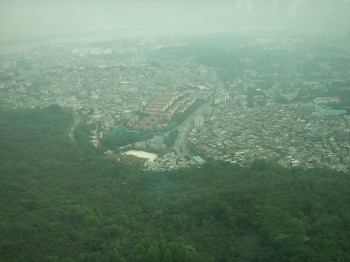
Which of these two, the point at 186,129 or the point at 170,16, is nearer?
the point at 186,129

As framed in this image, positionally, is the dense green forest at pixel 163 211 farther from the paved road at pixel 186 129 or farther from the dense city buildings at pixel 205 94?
the paved road at pixel 186 129

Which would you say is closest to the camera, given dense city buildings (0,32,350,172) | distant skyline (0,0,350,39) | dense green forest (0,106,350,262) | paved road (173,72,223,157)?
dense green forest (0,106,350,262)

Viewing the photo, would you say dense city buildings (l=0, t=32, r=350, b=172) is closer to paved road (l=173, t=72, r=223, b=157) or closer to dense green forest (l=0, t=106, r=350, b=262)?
paved road (l=173, t=72, r=223, b=157)

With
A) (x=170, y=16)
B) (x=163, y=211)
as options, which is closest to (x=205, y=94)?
(x=163, y=211)

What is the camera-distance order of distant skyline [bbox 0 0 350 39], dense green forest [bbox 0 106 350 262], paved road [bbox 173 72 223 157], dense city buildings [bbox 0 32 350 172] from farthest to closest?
1. distant skyline [bbox 0 0 350 39]
2. paved road [bbox 173 72 223 157]
3. dense city buildings [bbox 0 32 350 172]
4. dense green forest [bbox 0 106 350 262]

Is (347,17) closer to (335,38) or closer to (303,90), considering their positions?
(335,38)

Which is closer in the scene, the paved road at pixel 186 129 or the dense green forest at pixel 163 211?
the dense green forest at pixel 163 211

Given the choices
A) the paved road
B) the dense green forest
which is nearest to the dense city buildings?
the paved road

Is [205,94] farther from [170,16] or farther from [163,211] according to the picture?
[170,16]

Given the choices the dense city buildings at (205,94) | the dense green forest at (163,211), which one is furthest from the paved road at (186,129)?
the dense green forest at (163,211)
